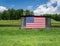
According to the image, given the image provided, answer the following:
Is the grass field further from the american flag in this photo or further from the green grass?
the american flag

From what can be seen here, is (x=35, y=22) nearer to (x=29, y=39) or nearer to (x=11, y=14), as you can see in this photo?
(x=29, y=39)

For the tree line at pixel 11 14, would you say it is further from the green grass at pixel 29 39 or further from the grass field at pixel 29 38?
the green grass at pixel 29 39

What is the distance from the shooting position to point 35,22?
29297mm

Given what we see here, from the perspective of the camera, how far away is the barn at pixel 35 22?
2892cm

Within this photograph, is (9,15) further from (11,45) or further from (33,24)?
(11,45)

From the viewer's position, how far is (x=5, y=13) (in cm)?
9300

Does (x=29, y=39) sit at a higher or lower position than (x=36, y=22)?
lower

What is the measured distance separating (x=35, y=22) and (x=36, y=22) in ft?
0.51

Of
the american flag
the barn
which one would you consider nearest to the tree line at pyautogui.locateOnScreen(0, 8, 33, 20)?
the barn

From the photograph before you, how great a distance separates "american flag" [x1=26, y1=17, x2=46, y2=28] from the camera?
28.9m

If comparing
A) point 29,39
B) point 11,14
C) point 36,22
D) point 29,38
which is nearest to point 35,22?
point 36,22

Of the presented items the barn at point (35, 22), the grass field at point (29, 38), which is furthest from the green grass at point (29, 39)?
the barn at point (35, 22)

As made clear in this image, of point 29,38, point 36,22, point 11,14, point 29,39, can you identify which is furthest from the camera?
point 11,14

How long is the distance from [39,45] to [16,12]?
80724 millimetres
